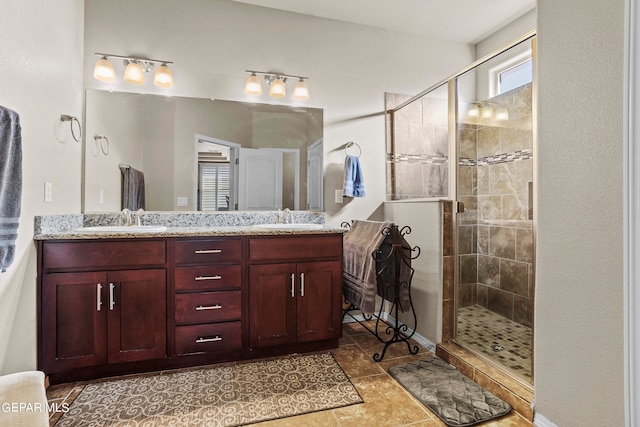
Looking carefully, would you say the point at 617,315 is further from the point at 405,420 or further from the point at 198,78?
the point at 198,78

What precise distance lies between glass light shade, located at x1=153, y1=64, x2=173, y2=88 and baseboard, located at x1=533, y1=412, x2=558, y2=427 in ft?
10.3

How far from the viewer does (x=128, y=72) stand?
2.43 meters

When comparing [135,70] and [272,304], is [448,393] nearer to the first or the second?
[272,304]

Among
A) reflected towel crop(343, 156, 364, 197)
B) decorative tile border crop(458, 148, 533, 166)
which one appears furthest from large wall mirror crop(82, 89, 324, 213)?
decorative tile border crop(458, 148, 533, 166)

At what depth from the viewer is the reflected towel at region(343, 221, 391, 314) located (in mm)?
2189

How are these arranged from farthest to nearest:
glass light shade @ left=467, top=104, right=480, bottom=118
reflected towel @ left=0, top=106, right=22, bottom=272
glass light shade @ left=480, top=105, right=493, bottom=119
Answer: glass light shade @ left=480, top=105, right=493, bottom=119, glass light shade @ left=467, top=104, right=480, bottom=118, reflected towel @ left=0, top=106, right=22, bottom=272

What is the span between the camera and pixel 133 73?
2.43m

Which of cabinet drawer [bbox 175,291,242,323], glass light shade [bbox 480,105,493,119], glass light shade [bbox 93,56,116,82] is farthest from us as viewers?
glass light shade [bbox 480,105,493,119]

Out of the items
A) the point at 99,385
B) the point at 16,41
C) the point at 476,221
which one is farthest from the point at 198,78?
the point at 476,221

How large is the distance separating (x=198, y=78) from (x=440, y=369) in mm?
2814

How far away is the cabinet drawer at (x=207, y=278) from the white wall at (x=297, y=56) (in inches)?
44.8

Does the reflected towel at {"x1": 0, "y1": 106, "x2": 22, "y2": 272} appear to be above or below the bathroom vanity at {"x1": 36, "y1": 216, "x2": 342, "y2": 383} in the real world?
above

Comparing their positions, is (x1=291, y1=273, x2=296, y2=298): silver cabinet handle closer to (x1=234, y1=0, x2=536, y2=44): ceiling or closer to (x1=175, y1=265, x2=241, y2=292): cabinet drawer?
(x1=175, y1=265, x2=241, y2=292): cabinet drawer

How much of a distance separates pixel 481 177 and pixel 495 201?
0.83 ft
